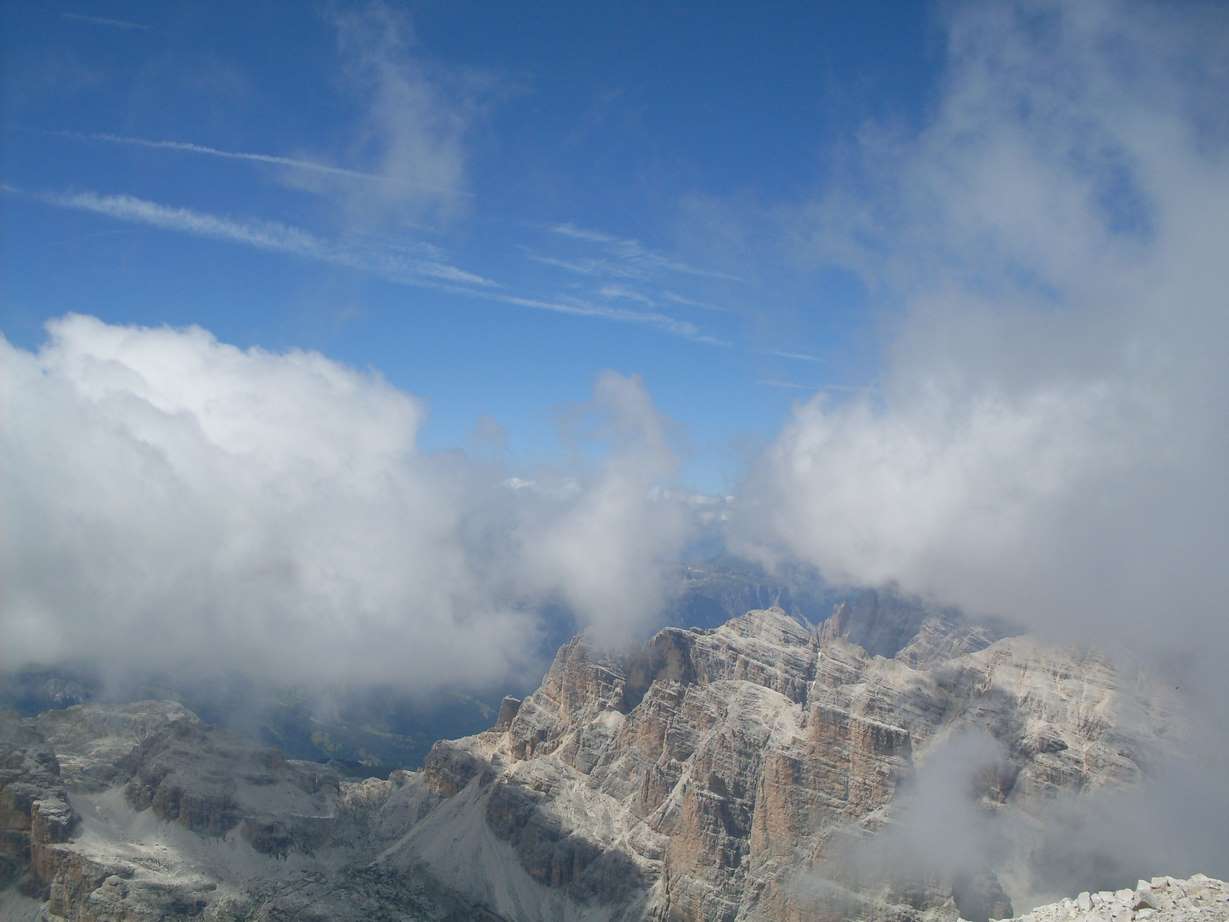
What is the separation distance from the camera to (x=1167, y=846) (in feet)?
563

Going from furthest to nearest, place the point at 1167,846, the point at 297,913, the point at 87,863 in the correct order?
1. the point at 87,863
2. the point at 297,913
3. the point at 1167,846

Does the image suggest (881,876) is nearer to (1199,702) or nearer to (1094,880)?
(1094,880)

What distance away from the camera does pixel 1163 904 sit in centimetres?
6531

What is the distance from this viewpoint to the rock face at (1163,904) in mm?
63656

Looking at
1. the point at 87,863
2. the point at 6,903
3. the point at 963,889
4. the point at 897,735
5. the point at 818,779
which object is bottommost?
the point at 6,903

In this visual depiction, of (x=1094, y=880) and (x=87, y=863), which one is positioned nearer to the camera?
(x=1094, y=880)

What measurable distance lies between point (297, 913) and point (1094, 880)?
160248 mm

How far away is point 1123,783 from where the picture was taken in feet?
614

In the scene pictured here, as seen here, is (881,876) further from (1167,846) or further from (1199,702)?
(1199,702)

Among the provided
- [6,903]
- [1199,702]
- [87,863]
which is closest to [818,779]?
[1199,702]

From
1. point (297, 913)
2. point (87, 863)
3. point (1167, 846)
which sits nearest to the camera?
point (1167, 846)

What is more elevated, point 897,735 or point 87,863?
point 897,735

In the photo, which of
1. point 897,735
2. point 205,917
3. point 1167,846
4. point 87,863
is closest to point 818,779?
point 897,735

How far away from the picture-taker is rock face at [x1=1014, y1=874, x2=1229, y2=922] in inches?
2506
